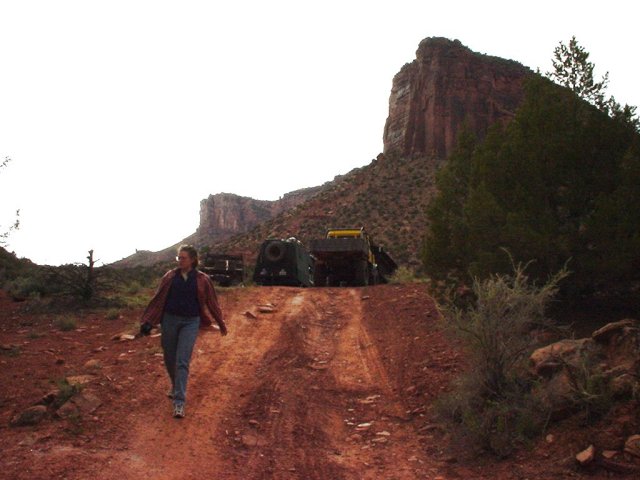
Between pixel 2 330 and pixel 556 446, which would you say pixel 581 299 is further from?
pixel 2 330

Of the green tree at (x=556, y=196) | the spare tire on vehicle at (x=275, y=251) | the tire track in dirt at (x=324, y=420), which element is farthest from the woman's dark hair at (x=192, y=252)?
the spare tire on vehicle at (x=275, y=251)

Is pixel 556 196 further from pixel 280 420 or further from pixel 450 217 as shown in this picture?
pixel 280 420

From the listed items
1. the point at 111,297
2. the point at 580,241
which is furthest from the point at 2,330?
the point at 580,241

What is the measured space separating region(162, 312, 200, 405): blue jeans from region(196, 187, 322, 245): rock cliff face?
104 meters

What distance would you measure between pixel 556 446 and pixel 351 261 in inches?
778

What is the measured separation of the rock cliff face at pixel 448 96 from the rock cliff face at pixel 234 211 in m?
41.5

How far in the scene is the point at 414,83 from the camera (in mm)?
74188

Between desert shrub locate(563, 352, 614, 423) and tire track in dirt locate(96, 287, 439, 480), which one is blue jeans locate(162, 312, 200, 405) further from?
desert shrub locate(563, 352, 614, 423)

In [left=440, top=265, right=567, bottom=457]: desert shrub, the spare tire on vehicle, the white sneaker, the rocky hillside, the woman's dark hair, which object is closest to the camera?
[left=440, top=265, right=567, bottom=457]: desert shrub

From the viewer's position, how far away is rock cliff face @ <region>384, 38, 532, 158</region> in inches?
2724

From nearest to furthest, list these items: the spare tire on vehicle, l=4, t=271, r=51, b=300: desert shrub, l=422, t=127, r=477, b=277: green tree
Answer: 1. l=422, t=127, r=477, b=277: green tree
2. l=4, t=271, r=51, b=300: desert shrub
3. the spare tire on vehicle

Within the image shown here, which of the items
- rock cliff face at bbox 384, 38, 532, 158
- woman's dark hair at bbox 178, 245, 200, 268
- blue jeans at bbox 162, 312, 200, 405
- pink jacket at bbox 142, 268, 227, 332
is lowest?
blue jeans at bbox 162, 312, 200, 405

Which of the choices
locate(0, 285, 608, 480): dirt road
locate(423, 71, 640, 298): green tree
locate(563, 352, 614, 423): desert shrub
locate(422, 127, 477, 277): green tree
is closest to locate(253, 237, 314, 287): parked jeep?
locate(422, 127, 477, 277): green tree

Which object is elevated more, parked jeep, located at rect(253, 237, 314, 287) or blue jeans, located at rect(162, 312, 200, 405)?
parked jeep, located at rect(253, 237, 314, 287)
